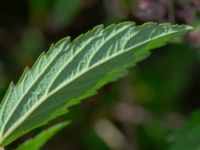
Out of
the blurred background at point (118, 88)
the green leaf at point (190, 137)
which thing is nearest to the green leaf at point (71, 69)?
the green leaf at point (190, 137)

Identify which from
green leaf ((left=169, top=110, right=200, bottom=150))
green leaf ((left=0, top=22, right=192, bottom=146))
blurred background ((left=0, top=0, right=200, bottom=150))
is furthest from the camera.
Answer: blurred background ((left=0, top=0, right=200, bottom=150))

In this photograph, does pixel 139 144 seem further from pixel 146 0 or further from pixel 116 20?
pixel 146 0

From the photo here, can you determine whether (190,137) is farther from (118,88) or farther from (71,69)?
(118,88)

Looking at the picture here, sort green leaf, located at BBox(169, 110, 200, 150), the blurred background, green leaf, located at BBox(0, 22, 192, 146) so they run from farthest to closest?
the blurred background
green leaf, located at BBox(169, 110, 200, 150)
green leaf, located at BBox(0, 22, 192, 146)

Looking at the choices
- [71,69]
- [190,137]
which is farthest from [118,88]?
[71,69]

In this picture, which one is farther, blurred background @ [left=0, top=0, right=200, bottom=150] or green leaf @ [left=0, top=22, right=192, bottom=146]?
blurred background @ [left=0, top=0, right=200, bottom=150]

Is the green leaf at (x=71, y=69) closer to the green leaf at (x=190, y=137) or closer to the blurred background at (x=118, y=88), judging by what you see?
the green leaf at (x=190, y=137)

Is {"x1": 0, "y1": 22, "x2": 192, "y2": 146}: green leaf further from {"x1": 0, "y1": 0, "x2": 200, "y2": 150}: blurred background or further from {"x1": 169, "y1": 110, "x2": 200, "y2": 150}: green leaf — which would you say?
{"x1": 0, "y1": 0, "x2": 200, "y2": 150}: blurred background

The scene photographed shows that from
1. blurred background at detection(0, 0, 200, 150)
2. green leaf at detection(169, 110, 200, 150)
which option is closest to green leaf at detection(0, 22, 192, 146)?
green leaf at detection(169, 110, 200, 150)

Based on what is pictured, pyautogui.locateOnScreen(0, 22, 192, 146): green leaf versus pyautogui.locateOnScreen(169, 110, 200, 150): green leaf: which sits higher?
pyautogui.locateOnScreen(0, 22, 192, 146): green leaf
